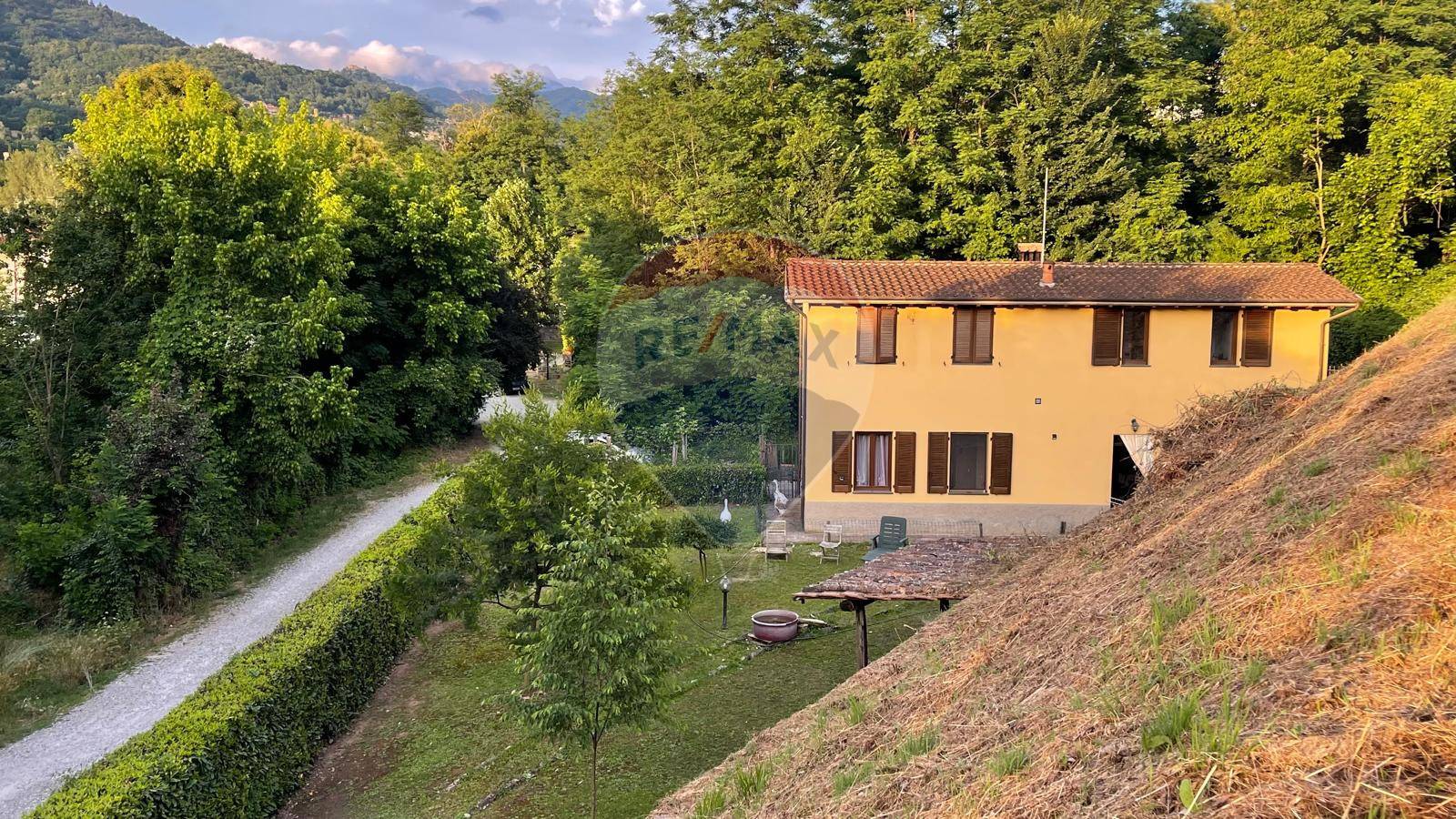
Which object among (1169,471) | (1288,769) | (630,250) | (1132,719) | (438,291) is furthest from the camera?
(630,250)

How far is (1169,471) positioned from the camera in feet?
40.2

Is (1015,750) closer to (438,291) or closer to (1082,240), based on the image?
(438,291)

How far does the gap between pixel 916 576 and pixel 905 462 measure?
8.76 meters

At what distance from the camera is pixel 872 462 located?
20.8 m

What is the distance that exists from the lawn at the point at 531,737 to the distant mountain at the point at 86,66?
263 feet

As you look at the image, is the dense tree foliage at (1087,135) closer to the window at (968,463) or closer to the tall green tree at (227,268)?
the window at (968,463)

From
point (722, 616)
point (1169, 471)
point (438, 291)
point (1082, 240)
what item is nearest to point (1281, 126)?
point (1082, 240)

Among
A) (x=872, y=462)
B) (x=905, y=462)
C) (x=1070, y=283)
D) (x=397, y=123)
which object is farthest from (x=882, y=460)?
(x=397, y=123)

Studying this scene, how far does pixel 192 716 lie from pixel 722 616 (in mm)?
8743

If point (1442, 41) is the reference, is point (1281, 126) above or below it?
below

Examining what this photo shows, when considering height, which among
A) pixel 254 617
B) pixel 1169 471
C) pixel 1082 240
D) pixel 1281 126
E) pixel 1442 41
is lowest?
pixel 254 617

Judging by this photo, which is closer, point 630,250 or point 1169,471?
point 1169,471

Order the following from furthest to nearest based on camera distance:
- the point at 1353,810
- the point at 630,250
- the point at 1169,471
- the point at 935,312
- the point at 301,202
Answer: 1. the point at 630,250
2. the point at 301,202
3. the point at 935,312
4. the point at 1169,471
5. the point at 1353,810

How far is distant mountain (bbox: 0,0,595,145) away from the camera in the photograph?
82688 millimetres
